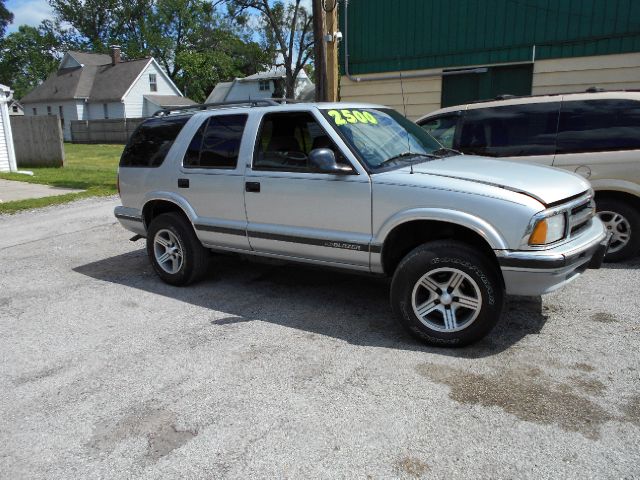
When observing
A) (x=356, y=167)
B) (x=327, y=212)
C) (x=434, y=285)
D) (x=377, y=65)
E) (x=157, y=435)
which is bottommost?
(x=157, y=435)

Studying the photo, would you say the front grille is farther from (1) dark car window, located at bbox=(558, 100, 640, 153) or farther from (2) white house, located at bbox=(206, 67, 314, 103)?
(2) white house, located at bbox=(206, 67, 314, 103)

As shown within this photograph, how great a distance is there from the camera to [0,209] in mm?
10789

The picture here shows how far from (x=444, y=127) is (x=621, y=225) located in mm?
2377

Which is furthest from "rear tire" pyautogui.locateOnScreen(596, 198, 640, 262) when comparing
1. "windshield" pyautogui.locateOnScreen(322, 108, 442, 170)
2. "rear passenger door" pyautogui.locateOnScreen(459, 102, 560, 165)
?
"windshield" pyautogui.locateOnScreen(322, 108, 442, 170)

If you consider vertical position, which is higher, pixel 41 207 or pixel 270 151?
pixel 270 151

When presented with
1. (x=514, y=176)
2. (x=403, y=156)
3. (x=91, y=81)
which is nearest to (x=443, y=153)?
(x=403, y=156)

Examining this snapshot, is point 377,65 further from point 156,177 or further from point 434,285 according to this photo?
point 434,285

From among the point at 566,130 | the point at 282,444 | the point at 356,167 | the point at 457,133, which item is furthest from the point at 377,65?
the point at 282,444

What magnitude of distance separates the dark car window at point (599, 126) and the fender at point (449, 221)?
2924 millimetres

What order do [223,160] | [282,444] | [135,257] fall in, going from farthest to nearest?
[135,257]
[223,160]
[282,444]

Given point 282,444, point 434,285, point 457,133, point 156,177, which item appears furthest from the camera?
point 457,133

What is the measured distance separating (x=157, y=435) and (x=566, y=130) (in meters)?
5.30

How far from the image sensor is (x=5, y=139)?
17609mm

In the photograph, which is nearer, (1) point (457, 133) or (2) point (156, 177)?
(2) point (156, 177)
